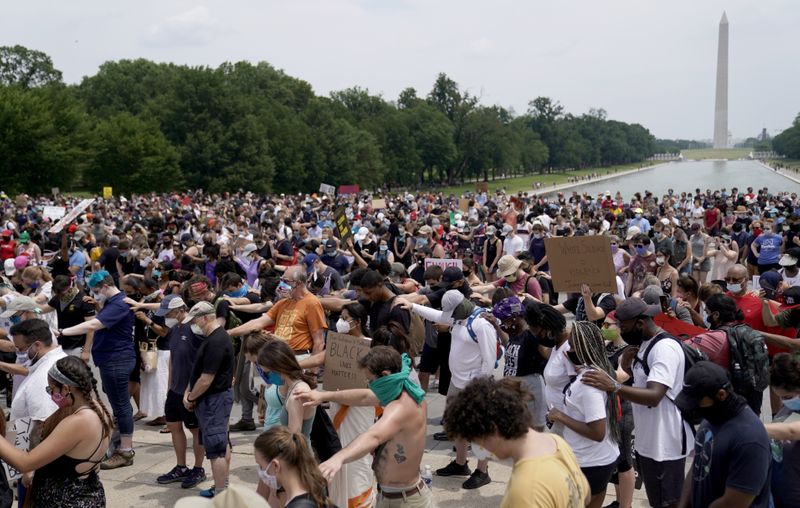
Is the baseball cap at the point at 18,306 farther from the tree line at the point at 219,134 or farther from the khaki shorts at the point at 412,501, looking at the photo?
the tree line at the point at 219,134

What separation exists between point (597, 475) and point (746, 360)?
1.95m

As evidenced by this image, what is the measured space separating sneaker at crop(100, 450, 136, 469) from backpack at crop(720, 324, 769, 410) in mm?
5558

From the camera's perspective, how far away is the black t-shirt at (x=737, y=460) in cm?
368

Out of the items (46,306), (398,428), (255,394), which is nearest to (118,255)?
(46,306)

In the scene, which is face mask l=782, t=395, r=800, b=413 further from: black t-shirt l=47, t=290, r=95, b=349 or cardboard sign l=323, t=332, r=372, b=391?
black t-shirt l=47, t=290, r=95, b=349

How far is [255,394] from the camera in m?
8.80

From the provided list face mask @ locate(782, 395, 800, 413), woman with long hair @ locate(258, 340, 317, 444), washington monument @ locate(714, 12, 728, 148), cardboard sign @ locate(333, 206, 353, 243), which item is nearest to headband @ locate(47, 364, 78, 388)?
woman with long hair @ locate(258, 340, 317, 444)

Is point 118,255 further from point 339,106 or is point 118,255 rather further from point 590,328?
point 339,106

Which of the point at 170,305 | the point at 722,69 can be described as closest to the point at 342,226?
the point at 170,305

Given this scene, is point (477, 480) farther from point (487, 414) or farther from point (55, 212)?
point (55, 212)

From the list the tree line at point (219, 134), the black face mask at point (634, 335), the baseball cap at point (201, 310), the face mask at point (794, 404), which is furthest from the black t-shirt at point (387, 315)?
the tree line at point (219, 134)

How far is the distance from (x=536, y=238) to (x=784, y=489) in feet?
38.3

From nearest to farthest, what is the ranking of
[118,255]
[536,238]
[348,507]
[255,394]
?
[348,507] < [255,394] < [118,255] < [536,238]

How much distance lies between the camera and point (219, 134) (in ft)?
216
